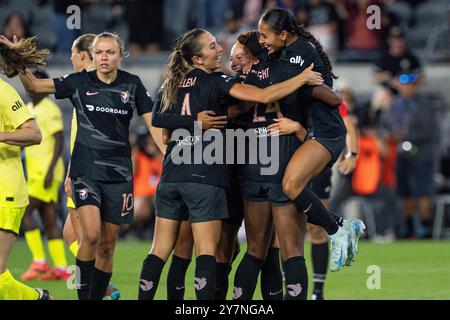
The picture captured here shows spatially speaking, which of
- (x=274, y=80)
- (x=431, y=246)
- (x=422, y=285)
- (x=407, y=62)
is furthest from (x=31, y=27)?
(x=274, y=80)

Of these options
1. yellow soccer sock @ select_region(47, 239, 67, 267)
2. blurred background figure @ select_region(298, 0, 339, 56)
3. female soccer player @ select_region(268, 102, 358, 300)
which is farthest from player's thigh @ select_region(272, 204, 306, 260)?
blurred background figure @ select_region(298, 0, 339, 56)

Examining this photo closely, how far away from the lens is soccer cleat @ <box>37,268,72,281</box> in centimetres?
1328

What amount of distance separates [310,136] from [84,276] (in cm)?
221

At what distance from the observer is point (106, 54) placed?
9.48 meters

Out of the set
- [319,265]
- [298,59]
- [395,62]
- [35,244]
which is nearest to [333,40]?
[395,62]

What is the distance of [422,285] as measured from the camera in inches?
492

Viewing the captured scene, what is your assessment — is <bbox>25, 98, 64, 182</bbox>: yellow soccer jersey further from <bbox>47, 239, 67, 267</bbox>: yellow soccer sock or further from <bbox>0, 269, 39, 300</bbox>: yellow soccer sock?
<bbox>0, 269, 39, 300</bbox>: yellow soccer sock

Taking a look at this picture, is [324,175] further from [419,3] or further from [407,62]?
[419,3]

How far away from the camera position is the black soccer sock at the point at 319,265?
10.9m

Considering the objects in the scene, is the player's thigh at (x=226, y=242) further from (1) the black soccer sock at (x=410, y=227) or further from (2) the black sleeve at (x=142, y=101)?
(1) the black soccer sock at (x=410, y=227)

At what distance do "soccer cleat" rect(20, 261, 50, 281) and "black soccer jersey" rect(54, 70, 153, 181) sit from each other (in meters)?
4.04

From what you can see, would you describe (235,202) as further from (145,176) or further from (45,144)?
(145,176)

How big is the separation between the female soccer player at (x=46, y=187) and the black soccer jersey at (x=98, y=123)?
3786 mm

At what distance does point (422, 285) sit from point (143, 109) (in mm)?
4413
